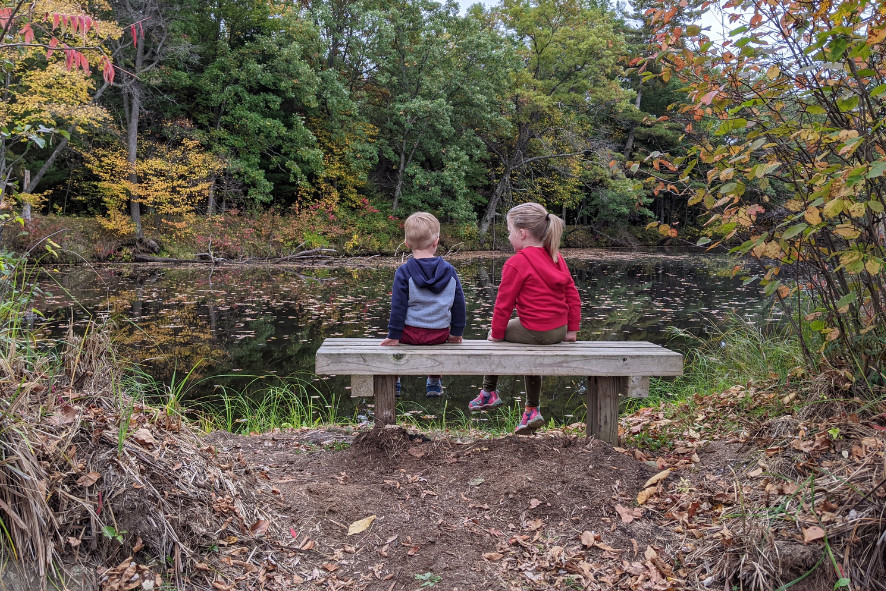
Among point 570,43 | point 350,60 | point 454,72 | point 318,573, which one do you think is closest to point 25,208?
point 350,60

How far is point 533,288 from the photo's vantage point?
13.4ft

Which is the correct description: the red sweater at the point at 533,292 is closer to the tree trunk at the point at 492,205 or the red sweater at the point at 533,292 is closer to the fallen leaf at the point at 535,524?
the fallen leaf at the point at 535,524

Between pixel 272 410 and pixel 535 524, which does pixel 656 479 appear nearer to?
pixel 535 524

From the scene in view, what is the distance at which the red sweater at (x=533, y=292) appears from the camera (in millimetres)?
4078

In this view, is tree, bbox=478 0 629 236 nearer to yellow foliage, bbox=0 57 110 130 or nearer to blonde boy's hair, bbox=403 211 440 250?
yellow foliage, bbox=0 57 110 130

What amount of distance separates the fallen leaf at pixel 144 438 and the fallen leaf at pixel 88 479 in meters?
0.31

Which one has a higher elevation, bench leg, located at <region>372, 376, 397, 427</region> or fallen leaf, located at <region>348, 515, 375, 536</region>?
bench leg, located at <region>372, 376, 397, 427</region>

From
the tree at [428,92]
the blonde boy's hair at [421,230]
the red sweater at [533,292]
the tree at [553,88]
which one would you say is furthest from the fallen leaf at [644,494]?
the tree at [553,88]

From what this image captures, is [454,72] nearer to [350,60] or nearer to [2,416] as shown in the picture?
[350,60]

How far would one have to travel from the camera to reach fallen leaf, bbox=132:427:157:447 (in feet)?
8.43

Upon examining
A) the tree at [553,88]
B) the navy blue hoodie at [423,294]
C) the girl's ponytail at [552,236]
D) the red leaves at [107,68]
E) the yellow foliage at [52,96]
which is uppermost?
the tree at [553,88]

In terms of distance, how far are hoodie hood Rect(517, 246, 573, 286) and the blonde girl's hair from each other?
6cm

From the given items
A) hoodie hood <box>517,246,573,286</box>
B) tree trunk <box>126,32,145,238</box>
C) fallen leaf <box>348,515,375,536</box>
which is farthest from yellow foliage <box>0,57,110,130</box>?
fallen leaf <box>348,515,375,536</box>

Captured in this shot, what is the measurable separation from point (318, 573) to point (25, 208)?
16.8 meters
